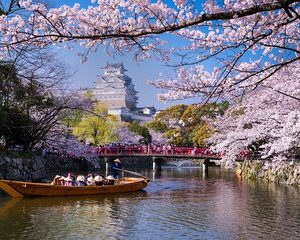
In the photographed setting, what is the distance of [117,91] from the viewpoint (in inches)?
2825

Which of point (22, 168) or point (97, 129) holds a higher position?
point (97, 129)

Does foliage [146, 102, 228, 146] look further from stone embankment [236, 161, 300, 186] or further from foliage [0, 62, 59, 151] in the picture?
foliage [0, 62, 59, 151]

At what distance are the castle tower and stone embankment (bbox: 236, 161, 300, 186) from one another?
43.0 m

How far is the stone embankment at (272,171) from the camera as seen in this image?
21516mm

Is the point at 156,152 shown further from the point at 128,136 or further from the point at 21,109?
the point at 21,109

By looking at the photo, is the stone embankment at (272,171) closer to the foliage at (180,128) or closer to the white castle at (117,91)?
the foliage at (180,128)

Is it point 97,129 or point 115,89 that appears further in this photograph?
point 115,89

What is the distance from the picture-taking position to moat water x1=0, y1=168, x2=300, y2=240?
936 cm

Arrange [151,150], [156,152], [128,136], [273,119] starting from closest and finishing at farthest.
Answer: [273,119], [156,152], [151,150], [128,136]

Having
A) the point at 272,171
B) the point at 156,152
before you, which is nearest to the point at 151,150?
the point at 156,152

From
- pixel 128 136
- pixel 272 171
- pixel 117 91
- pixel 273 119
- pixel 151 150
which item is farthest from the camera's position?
pixel 117 91

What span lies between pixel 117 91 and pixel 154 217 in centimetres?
6096

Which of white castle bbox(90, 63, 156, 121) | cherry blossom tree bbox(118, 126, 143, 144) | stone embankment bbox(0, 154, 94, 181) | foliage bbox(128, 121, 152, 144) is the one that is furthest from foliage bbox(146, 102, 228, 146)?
stone embankment bbox(0, 154, 94, 181)

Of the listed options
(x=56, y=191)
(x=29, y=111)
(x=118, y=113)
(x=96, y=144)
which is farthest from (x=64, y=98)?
(x=118, y=113)
